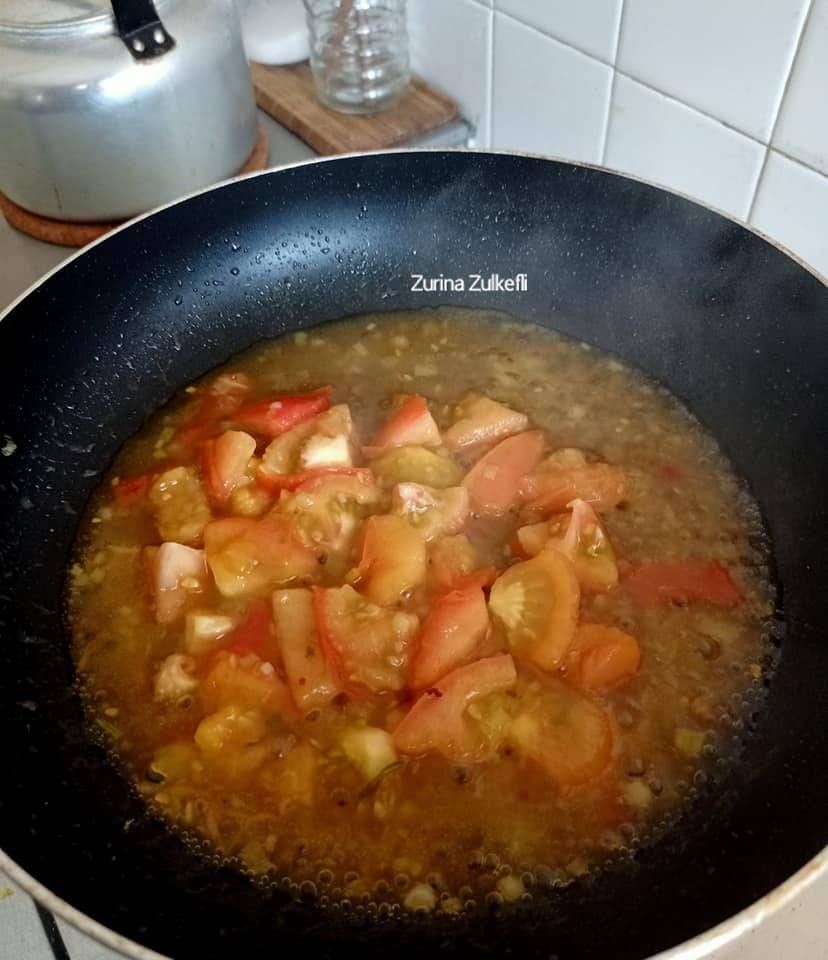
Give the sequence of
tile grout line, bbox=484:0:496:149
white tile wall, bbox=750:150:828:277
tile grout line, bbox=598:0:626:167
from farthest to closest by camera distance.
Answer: tile grout line, bbox=484:0:496:149 < tile grout line, bbox=598:0:626:167 < white tile wall, bbox=750:150:828:277

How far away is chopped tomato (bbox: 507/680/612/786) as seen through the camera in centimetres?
92

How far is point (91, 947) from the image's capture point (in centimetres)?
89

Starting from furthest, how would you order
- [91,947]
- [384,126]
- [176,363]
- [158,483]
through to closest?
[384,126]
[176,363]
[158,483]
[91,947]

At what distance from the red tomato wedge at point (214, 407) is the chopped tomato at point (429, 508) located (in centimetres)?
30

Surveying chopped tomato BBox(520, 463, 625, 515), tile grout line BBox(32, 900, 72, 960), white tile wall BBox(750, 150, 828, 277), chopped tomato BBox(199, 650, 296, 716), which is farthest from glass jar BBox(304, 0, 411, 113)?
tile grout line BBox(32, 900, 72, 960)

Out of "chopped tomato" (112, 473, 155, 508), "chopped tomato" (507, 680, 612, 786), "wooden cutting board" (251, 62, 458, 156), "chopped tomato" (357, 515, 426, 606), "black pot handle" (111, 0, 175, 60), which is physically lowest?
"chopped tomato" (112, 473, 155, 508)

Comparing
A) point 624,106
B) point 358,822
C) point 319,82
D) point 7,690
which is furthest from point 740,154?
point 7,690

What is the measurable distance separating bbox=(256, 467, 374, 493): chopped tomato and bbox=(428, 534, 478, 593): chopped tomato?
0.45ft

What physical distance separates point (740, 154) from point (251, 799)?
1.01 meters

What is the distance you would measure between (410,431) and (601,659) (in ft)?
1.34

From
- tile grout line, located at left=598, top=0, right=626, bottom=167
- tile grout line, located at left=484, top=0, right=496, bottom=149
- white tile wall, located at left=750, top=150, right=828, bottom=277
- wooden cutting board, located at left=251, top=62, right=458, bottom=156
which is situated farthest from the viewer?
wooden cutting board, located at left=251, top=62, right=458, bottom=156

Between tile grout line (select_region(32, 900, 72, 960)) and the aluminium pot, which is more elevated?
the aluminium pot

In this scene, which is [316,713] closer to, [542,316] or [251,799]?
[251,799]

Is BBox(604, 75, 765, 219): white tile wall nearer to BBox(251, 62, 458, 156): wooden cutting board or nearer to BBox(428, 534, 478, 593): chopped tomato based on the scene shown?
BBox(251, 62, 458, 156): wooden cutting board
